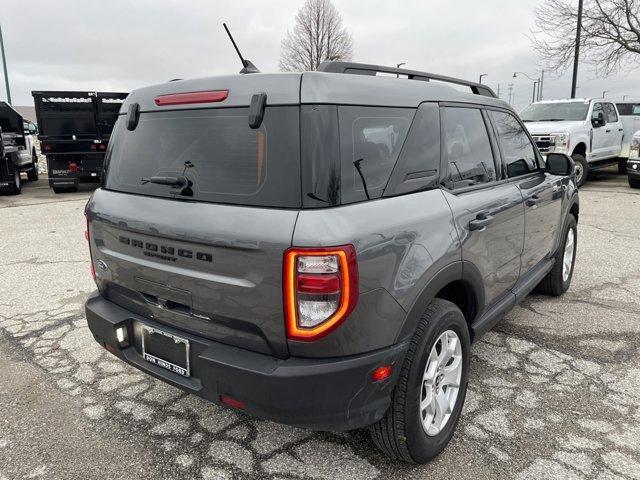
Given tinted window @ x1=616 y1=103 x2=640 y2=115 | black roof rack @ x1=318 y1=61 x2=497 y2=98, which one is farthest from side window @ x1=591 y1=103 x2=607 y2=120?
black roof rack @ x1=318 y1=61 x2=497 y2=98

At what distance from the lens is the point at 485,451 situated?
247 centimetres

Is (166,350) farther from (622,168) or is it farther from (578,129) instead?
(622,168)

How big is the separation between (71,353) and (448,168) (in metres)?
2.94

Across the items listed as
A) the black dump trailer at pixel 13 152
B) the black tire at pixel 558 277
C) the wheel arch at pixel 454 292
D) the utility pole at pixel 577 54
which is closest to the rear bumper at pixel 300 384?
the wheel arch at pixel 454 292

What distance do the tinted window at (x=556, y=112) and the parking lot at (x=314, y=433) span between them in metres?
8.33

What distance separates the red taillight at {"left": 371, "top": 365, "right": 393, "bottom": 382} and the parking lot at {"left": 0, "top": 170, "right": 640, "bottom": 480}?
617 mm

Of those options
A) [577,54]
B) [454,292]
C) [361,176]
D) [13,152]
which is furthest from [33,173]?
[577,54]

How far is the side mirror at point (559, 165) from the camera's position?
3.88 m

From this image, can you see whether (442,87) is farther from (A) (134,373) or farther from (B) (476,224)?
(A) (134,373)

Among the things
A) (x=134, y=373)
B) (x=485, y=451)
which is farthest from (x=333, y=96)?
(x=134, y=373)

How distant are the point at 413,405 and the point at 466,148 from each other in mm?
1487

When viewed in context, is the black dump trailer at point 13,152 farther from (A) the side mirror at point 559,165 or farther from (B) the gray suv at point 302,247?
(A) the side mirror at point 559,165

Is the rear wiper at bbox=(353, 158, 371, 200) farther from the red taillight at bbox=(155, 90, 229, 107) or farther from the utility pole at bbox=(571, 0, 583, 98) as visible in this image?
the utility pole at bbox=(571, 0, 583, 98)

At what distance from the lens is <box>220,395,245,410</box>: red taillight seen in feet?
6.65
